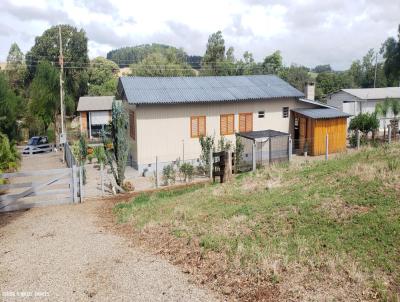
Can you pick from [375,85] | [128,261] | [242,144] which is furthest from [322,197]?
[375,85]

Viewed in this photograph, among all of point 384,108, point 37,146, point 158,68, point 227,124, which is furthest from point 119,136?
point 158,68

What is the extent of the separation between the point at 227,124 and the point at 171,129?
154 inches

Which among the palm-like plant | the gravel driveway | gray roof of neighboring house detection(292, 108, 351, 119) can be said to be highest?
the palm-like plant

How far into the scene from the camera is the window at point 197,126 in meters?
25.2

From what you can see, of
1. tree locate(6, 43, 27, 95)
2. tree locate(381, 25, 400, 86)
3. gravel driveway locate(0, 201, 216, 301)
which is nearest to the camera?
gravel driveway locate(0, 201, 216, 301)

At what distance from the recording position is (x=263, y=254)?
8.28m

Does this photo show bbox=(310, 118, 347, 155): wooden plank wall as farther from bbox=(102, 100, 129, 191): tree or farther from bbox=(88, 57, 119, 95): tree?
bbox=(88, 57, 119, 95): tree

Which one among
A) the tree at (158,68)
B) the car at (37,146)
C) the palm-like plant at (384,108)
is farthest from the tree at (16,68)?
the palm-like plant at (384,108)

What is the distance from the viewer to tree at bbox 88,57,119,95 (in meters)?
70.6

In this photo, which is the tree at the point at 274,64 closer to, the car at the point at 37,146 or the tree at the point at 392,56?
the tree at the point at 392,56

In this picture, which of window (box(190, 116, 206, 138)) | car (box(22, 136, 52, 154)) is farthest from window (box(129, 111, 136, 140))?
car (box(22, 136, 52, 154))

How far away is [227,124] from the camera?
26.2 meters

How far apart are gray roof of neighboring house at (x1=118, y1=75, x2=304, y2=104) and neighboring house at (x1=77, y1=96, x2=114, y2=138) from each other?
895 inches

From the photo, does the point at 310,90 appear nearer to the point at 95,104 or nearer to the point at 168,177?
the point at 168,177
